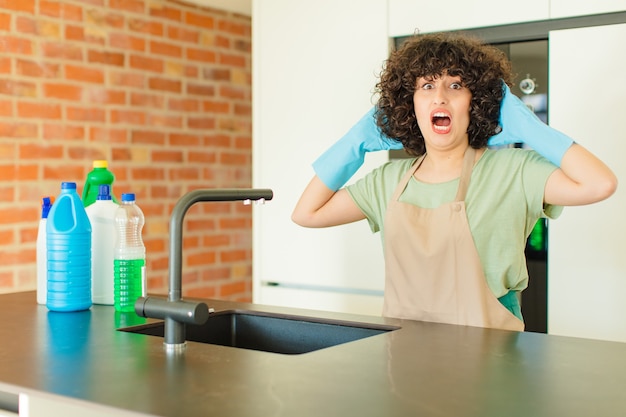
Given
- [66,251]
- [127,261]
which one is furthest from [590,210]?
[66,251]

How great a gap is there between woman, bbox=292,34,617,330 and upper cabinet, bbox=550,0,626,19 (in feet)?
1.98

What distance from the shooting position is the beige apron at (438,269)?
1968 mm

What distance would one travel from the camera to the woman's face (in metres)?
2.10

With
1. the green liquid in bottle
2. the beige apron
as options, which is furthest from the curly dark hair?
the green liquid in bottle

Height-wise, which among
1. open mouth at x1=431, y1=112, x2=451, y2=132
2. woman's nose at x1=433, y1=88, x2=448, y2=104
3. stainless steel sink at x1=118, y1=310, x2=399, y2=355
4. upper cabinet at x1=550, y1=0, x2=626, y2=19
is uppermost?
upper cabinet at x1=550, y1=0, x2=626, y2=19

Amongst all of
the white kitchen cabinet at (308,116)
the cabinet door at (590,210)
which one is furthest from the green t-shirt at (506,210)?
the white kitchen cabinet at (308,116)

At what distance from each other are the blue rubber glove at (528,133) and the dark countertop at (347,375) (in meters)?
0.57

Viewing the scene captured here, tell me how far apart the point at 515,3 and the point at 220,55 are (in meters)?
1.79

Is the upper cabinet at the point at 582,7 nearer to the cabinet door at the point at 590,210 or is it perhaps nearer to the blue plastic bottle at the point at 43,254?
the cabinet door at the point at 590,210

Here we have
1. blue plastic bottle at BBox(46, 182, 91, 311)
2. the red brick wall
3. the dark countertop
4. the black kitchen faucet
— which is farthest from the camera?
the red brick wall

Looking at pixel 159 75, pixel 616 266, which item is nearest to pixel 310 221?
pixel 616 266

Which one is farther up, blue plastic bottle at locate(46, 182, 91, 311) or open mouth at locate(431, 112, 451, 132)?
open mouth at locate(431, 112, 451, 132)

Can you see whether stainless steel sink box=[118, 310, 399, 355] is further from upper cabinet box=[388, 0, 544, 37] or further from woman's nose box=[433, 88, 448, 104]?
upper cabinet box=[388, 0, 544, 37]

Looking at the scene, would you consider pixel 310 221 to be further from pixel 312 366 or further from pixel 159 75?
pixel 159 75
